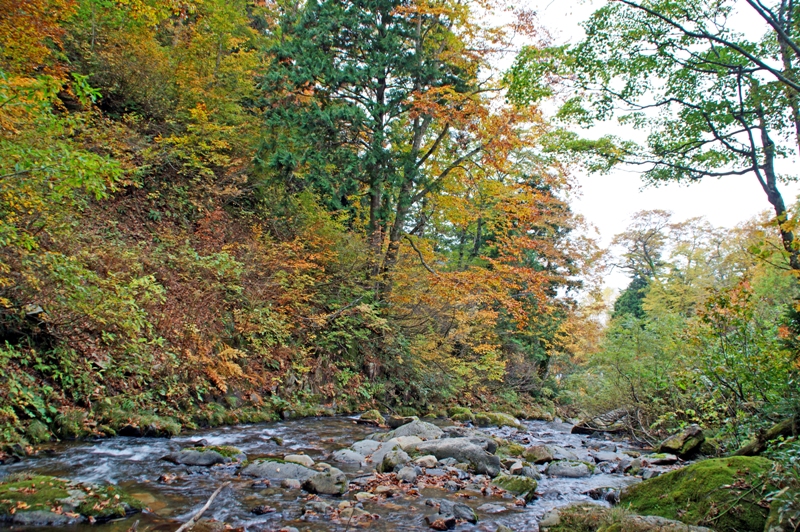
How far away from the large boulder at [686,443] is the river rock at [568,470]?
222cm

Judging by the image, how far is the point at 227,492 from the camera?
4.74m

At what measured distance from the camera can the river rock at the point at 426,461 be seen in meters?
6.80

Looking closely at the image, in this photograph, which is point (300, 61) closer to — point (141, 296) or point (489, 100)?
point (489, 100)

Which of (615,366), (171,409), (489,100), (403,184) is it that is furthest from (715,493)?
(489,100)

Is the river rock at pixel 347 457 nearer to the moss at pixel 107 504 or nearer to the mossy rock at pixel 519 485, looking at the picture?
the mossy rock at pixel 519 485

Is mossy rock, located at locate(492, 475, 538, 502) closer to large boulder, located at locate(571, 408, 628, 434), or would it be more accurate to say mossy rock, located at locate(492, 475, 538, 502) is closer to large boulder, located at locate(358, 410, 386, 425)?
large boulder, located at locate(358, 410, 386, 425)

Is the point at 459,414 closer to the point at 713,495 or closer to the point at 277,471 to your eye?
the point at 277,471

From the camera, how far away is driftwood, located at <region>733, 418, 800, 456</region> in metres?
4.96

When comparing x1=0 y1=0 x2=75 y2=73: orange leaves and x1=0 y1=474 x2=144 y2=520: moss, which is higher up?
x1=0 y1=0 x2=75 y2=73: orange leaves

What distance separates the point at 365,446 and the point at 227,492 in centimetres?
326

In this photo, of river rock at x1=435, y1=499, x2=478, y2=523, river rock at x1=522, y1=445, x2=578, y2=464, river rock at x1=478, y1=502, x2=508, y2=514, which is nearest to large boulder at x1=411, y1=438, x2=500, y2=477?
river rock at x1=522, y1=445, x2=578, y2=464

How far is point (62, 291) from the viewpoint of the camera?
18.9ft

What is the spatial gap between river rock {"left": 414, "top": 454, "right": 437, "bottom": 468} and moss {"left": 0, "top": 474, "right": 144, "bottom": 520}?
3882mm

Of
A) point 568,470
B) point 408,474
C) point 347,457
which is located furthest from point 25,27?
point 568,470
